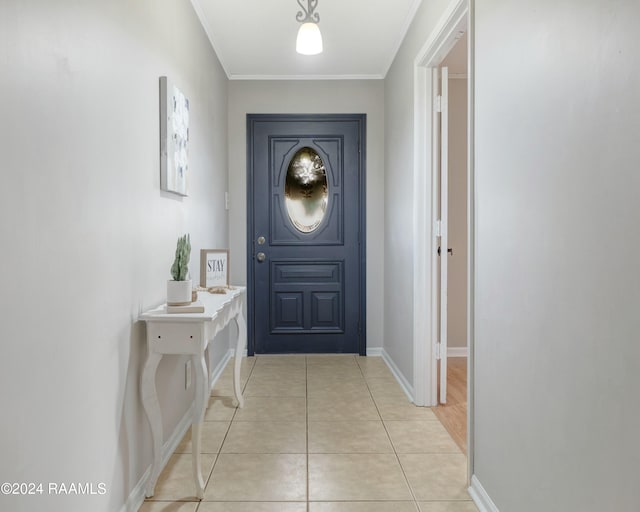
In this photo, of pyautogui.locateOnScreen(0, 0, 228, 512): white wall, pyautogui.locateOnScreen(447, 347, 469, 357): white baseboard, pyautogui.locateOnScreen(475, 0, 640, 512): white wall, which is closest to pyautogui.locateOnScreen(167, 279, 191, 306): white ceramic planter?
pyautogui.locateOnScreen(0, 0, 228, 512): white wall

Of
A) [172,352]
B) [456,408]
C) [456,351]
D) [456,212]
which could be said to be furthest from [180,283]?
[456,351]

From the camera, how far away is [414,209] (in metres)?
3.09

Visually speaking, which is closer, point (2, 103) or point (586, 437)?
point (2, 103)

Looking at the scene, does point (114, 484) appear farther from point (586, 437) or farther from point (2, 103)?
point (586, 437)

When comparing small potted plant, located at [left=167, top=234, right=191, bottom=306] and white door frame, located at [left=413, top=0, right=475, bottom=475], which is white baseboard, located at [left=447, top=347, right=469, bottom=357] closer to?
white door frame, located at [left=413, top=0, right=475, bottom=475]

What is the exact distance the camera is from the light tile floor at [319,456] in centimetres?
194

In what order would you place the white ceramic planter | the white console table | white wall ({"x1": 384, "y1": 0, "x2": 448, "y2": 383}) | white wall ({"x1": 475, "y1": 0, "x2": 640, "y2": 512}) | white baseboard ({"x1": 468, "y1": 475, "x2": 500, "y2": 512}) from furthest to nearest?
1. white wall ({"x1": 384, "y1": 0, "x2": 448, "y2": 383})
2. the white ceramic planter
3. the white console table
4. white baseboard ({"x1": 468, "y1": 475, "x2": 500, "y2": 512})
5. white wall ({"x1": 475, "y1": 0, "x2": 640, "y2": 512})

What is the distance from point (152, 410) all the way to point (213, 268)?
1.10m

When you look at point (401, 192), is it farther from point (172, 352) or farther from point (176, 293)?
point (172, 352)

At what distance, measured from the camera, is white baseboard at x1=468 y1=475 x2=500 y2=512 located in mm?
1787

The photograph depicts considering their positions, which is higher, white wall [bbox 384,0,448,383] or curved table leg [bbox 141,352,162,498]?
white wall [bbox 384,0,448,383]

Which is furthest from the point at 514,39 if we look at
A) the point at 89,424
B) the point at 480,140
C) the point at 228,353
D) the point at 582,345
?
the point at 228,353

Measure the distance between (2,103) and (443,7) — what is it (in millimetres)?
Answer: 2126

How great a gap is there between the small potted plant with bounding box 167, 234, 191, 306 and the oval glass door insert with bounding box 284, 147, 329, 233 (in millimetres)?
2374
